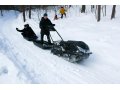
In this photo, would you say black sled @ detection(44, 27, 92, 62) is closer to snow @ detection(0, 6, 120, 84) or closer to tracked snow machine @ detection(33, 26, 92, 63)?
tracked snow machine @ detection(33, 26, 92, 63)

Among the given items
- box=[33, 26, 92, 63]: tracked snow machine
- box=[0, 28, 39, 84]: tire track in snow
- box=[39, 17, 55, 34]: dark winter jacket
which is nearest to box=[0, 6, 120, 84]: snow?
box=[0, 28, 39, 84]: tire track in snow

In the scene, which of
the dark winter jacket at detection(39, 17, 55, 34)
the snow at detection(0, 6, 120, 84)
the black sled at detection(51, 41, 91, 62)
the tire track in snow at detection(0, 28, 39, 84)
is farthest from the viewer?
the dark winter jacket at detection(39, 17, 55, 34)

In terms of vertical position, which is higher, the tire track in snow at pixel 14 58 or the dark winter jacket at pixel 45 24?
the dark winter jacket at pixel 45 24

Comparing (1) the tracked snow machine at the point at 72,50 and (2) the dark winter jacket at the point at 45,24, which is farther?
(2) the dark winter jacket at the point at 45,24

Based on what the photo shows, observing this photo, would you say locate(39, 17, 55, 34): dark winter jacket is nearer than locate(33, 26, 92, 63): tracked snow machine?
No

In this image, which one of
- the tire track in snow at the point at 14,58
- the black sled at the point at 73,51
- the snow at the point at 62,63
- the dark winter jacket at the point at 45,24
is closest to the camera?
the tire track in snow at the point at 14,58

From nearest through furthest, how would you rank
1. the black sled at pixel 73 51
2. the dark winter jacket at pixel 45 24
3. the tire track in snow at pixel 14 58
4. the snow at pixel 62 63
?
1. the tire track in snow at pixel 14 58
2. the snow at pixel 62 63
3. the black sled at pixel 73 51
4. the dark winter jacket at pixel 45 24

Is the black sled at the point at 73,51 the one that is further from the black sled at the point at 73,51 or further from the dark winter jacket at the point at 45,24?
the dark winter jacket at the point at 45,24

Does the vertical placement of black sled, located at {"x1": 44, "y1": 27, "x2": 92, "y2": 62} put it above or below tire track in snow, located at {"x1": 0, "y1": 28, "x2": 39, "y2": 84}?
above

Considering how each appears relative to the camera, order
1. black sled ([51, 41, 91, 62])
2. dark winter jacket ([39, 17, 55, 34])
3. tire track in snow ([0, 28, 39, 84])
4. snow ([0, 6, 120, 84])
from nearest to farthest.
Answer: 1. tire track in snow ([0, 28, 39, 84])
2. snow ([0, 6, 120, 84])
3. black sled ([51, 41, 91, 62])
4. dark winter jacket ([39, 17, 55, 34])

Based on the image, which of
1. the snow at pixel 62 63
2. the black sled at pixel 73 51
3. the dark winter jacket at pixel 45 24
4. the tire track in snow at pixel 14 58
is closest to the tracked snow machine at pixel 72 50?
→ the black sled at pixel 73 51

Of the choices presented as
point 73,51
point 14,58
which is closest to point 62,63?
point 73,51

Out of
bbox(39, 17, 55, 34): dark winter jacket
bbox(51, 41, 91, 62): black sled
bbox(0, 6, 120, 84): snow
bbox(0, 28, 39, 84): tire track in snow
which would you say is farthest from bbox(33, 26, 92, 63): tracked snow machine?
bbox(0, 28, 39, 84): tire track in snow
